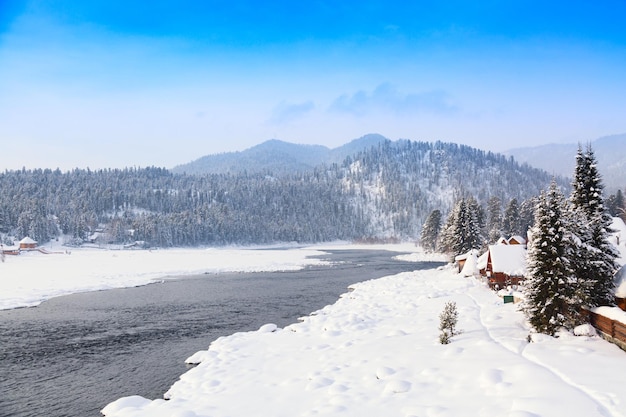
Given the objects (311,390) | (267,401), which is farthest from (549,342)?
(267,401)

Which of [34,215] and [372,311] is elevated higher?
[34,215]

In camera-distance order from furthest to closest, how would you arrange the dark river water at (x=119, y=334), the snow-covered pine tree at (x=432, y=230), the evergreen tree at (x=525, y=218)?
1. the snow-covered pine tree at (x=432, y=230)
2. the evergreen tree at (x=525, y=218)
3. the dark river water at (x=119, y=334)

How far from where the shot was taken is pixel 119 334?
94.2ft

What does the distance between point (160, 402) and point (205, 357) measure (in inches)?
242

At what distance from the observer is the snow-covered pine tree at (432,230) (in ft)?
329

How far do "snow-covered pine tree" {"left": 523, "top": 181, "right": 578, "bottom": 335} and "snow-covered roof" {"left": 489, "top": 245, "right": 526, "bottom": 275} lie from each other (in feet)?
74.1

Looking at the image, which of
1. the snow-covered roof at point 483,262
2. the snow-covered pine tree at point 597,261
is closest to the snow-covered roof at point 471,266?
the snow-covered roof at point 483,262

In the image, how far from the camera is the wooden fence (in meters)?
18.9

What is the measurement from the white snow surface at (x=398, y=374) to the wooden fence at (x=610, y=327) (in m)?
0.48

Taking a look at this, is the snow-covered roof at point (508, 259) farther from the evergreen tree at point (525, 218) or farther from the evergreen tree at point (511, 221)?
the evergreen tree at point (525, 218)

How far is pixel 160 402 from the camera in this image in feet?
53.7

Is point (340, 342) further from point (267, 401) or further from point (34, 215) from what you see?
point (34, 215)

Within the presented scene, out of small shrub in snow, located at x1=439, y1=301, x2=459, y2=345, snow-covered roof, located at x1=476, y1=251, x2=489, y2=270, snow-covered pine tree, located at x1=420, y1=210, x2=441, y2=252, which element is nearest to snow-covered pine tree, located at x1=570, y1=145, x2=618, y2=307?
small shrub in snow, located at x1=439, y1=301, x2=459, y2=345

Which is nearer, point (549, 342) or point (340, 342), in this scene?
point (549, 342)
